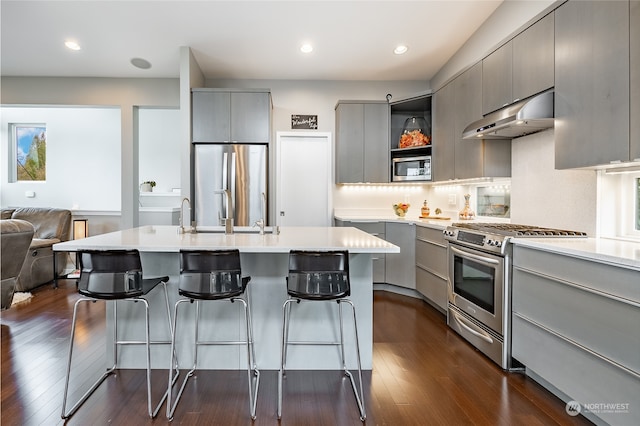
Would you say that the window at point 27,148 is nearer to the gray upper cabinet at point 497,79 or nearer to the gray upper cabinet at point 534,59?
the gray upper cabinet at point 497,79

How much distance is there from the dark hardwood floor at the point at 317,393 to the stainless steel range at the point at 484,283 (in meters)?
0.15

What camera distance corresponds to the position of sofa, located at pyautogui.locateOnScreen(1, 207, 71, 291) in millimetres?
4230

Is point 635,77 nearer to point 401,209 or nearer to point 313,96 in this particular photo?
point 401,209

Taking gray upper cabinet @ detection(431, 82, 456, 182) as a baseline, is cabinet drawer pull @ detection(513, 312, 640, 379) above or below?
below

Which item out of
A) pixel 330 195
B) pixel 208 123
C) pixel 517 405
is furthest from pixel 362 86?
pixel 517 405

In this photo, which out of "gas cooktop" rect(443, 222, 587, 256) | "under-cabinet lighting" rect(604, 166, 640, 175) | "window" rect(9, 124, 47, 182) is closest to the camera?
"under-cabinet lighting" rect(604, 166, 640, 175)

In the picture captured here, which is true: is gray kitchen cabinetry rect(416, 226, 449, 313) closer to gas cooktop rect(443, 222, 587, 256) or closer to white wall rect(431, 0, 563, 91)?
gas cooktop rect(443, 222, 587, 256)

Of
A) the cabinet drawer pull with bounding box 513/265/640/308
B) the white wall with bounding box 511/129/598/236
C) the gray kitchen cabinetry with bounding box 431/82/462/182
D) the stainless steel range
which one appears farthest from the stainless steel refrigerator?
the cabinet drawer pull with bounding box 513/265/640/308

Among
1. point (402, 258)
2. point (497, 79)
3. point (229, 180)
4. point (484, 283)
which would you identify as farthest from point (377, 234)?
point (497, 79)

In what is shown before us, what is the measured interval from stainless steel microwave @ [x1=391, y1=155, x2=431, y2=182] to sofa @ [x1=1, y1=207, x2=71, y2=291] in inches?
195

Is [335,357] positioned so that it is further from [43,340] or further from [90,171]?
[90,171]

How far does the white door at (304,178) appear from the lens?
4.93 metres

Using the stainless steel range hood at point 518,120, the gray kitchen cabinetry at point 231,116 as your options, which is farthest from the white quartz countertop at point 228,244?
the gray kitchen cabinetry at point 231,116

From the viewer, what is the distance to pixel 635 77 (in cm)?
167
